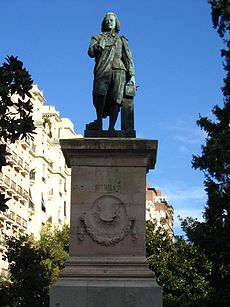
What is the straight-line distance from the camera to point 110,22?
48.1 feet

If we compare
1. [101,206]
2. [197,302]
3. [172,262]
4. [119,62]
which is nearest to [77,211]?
[101,206]

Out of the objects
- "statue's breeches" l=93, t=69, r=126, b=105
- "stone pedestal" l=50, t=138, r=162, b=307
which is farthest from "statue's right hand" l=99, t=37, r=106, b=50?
"stone pedestal" l=50, t=138, r=162, b=307

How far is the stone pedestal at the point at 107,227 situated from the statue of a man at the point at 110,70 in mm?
959

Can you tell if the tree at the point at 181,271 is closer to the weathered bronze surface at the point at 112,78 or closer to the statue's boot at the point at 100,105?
the weathered bronze surface at the point at 112,78

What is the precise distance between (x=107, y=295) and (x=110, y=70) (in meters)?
4.63

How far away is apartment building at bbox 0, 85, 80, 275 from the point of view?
205 ft

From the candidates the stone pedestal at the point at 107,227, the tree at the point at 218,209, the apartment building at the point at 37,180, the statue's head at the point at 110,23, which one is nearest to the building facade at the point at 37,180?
the apartment building at the point at 37,180

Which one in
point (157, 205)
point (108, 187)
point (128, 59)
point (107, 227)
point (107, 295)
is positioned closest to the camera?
point (107, 295)

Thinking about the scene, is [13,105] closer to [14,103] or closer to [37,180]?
[14,103]

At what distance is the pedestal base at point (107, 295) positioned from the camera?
1220 cm

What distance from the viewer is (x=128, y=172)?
43.2 feet

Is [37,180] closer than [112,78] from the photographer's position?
No

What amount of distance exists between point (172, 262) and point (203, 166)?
12.3 metres

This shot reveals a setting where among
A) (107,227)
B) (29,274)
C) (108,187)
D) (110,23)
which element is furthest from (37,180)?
(107,227)
